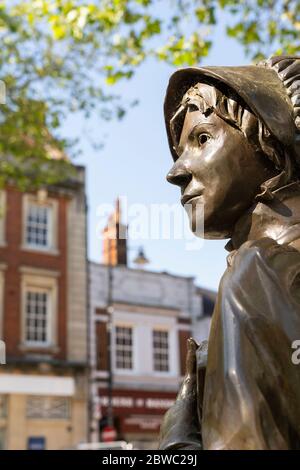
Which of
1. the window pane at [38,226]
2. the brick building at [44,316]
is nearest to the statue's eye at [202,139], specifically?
the brick building at [44,316]

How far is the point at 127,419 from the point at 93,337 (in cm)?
300

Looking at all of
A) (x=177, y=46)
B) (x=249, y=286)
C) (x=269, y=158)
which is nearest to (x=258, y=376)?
(x=249, y=286)

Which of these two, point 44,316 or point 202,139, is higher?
point 44,316

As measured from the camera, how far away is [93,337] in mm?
23109

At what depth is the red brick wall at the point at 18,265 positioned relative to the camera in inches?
838

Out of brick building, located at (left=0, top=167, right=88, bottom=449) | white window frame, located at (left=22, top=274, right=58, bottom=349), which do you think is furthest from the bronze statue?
white window frame, located at (left=22, top=274, right=58, bottom=349)

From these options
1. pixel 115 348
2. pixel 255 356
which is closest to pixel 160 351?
pixel 115 348

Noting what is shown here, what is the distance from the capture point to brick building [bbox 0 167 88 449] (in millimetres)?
20641

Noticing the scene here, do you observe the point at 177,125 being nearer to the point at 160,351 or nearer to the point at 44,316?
the point at 44,316

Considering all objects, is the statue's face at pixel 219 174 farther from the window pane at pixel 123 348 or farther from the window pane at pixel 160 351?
the window pane at pixel 160 351

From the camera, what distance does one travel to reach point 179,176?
5.67 ft

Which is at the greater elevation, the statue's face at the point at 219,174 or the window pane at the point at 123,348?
the window pane at the point at 123,348

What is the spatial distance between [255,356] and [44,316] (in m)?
21.3

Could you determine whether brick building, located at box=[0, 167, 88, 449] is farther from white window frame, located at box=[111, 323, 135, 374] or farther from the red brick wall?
white window frame, located at box=[111, 323, 135, 374]
